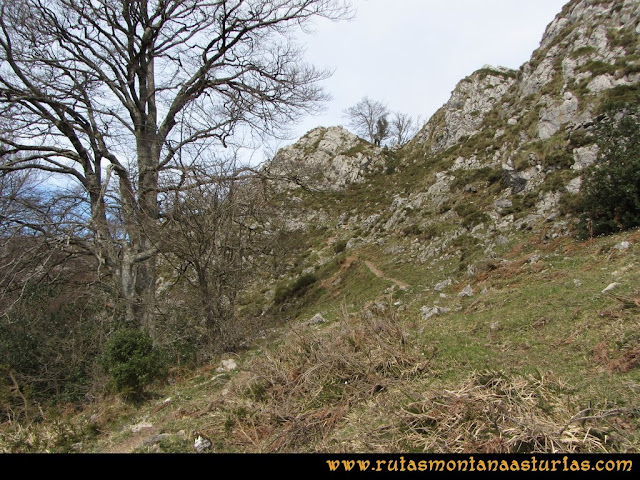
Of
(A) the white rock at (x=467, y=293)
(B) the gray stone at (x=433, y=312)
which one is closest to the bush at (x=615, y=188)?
(A) the white rock at (x=467, y=293)

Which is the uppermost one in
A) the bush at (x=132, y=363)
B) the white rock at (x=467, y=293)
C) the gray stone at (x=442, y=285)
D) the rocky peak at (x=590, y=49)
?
the rocky peak at (x=590, y=49)

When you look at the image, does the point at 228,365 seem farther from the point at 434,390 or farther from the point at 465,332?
the point at 434,390

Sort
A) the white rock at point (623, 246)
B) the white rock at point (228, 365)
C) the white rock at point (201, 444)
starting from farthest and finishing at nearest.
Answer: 1. the white rock at point (623, 246)
2. the white rock at point (228, 365)
3. the white rock at point (201, 444)

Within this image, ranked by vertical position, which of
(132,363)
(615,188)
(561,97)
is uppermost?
(561,97)

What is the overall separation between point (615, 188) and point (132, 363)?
12327mm

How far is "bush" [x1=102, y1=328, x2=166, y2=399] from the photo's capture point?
679 centimetres

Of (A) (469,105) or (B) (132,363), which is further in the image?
(A) (469,105)

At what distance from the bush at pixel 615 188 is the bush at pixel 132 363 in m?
11.2

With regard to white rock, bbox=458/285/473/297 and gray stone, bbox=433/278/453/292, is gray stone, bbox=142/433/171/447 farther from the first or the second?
gray stone, bbox=433/278/453/292

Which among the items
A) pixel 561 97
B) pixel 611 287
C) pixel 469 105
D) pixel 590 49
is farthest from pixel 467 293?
pixel 469 105

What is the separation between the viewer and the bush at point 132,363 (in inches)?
267

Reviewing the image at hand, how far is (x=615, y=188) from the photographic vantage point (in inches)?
404

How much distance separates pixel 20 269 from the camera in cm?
902

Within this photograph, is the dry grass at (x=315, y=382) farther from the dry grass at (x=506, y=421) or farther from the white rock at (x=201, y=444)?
the dry grass at (x=506, y=421)
